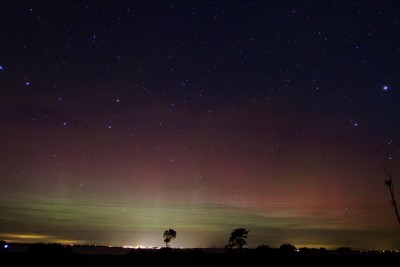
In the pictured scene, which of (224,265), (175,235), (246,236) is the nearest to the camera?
(224,265)

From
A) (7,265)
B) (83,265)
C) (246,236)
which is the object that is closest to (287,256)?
(83,265)

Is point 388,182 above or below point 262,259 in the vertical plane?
above

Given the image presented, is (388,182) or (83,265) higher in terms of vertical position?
(388,182)

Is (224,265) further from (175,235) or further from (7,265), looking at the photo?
(175,235)

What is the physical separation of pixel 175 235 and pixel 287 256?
264 feet

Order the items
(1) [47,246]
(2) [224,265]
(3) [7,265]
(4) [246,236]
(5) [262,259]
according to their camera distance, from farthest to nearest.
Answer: (4) [246,236] < (1) [47,246] < (5) [262,259] < (2) [224,265] < (3) [7,265]

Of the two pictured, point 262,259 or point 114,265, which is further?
point 262,259

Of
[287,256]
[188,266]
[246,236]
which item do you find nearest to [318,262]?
[287,256]

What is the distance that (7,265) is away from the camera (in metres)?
32.1

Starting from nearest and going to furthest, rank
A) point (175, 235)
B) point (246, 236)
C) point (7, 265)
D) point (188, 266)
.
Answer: point (7, 265) < point (188, 266) < point (246, 236) < point (175, 235)

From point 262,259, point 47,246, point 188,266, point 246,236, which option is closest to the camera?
point 188,266

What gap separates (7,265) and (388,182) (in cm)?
3495

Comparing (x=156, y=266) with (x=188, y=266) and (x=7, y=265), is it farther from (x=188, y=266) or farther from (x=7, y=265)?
(x=7, y=265)

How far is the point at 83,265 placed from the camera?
36.5 metres
